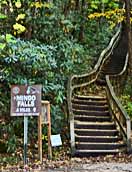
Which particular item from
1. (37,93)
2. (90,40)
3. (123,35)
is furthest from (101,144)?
(123,35)

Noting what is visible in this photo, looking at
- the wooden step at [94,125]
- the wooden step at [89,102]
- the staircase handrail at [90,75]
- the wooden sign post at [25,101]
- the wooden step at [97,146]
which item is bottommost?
the wooden step at [97,146]

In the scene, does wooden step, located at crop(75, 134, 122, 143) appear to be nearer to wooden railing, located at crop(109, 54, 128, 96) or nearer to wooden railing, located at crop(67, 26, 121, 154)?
wooden railing, located at crop(67, 26, 121, 154)

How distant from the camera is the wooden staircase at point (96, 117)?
12461 millimetres

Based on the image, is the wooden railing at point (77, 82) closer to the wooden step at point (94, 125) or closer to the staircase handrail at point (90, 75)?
the staircase handrail at point (90, 75)

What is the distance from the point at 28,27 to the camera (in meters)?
13.2

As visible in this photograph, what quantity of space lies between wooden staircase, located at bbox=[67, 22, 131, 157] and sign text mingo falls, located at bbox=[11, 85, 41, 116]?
2.16m

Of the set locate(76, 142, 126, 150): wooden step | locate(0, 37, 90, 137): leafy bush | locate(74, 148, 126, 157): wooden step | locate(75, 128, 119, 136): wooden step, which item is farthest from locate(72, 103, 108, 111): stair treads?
locate(74, 148, 126, 157): wooden step

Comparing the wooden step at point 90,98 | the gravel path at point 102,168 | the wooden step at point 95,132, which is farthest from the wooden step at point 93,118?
the gravel path at point 102,168

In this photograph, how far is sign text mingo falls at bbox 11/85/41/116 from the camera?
1048 centimetres

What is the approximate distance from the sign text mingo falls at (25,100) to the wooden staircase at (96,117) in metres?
2.16

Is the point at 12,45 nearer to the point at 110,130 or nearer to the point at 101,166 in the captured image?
the point at 101,166

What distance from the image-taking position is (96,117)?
47.2ft

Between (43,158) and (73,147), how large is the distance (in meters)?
1.13

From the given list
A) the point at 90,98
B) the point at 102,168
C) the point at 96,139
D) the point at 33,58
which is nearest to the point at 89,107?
the point at 90,98
